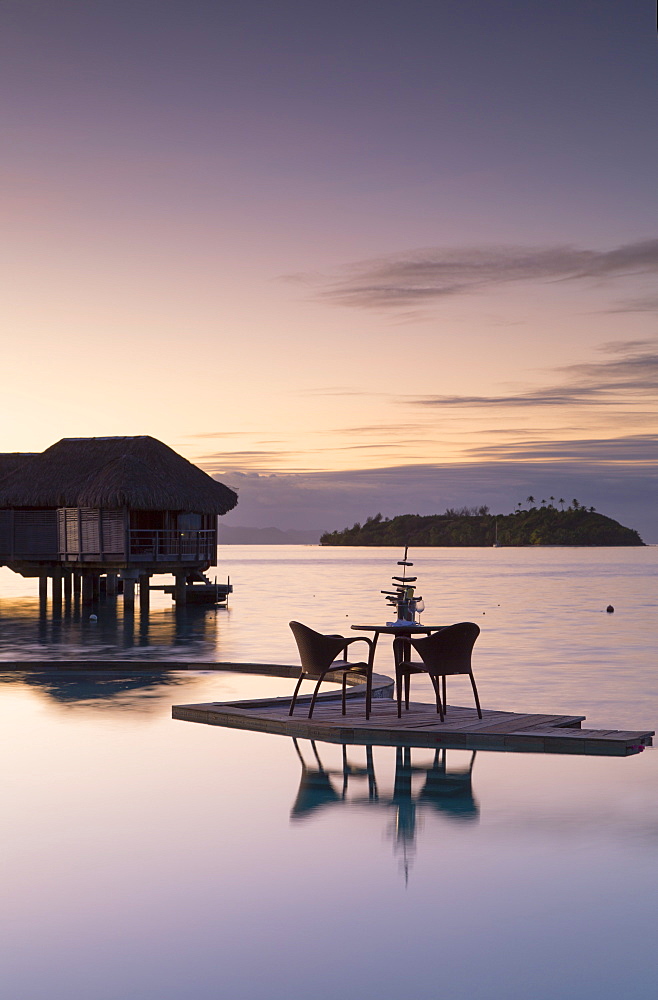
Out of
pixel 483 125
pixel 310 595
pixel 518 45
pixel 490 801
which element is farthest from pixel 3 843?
pixel 310 595

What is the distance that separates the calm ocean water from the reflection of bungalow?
884 inches

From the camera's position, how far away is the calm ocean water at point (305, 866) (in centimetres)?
465

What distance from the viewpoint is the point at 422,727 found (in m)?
9.92

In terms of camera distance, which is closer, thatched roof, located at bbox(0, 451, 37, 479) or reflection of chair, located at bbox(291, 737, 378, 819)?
reflection of chair, located at bbox(291, 737, 378, 819)

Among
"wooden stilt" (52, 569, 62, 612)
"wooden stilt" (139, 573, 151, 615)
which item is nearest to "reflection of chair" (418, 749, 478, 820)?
"wooden stilt" (139, 573, 151, 615)

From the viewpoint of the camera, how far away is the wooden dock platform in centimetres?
946

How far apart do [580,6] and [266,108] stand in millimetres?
7265

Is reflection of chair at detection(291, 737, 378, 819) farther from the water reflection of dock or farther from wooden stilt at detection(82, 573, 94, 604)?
wooden stilt at detection(82, 573, 94, 604)

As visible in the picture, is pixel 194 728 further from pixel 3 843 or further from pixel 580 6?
pixel 580 6

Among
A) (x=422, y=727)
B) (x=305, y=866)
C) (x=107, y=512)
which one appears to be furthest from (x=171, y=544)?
(x=305, y=866)

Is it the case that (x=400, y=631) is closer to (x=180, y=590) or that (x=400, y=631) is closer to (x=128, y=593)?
(x=128, y=593)

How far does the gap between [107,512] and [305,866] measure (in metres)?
30.0

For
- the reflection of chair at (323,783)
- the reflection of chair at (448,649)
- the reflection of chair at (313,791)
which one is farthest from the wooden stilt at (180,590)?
the reflection of chair at (313,791)

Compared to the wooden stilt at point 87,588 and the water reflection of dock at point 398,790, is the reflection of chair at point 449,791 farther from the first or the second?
the wooden stilt at point 87,588
